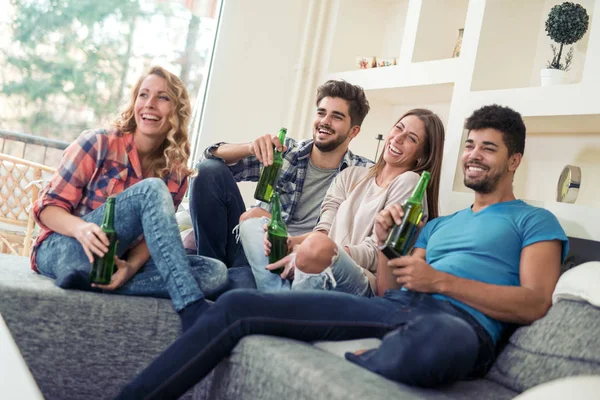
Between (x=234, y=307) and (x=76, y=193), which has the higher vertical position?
(x=76, y=193)

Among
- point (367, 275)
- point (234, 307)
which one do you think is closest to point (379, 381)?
point (234, 307)

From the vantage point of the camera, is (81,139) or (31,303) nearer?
(31,303)

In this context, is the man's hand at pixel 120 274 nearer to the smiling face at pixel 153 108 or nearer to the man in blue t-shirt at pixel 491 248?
the smiling face at pixel 153 108

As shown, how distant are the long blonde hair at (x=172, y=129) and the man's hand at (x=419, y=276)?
0.90 metres

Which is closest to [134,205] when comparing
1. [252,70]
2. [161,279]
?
[161,279]

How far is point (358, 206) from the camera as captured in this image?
2.60 meters

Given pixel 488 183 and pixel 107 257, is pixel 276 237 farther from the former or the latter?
pixel 488 183

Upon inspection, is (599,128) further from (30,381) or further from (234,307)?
(30,381)

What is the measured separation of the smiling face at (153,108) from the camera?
2.41m

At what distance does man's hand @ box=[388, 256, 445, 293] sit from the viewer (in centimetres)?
193

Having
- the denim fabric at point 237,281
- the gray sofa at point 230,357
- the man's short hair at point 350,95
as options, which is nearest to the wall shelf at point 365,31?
the man's short hair at point 350,95

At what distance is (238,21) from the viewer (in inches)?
170

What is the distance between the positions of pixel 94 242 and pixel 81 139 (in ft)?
1.41

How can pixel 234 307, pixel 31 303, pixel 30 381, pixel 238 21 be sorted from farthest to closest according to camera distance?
pixel 238 21 → pixel 31 303 → pixel 234 307 → pixel 30 381
